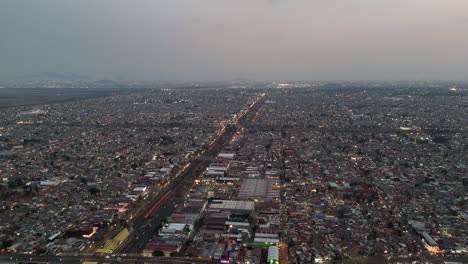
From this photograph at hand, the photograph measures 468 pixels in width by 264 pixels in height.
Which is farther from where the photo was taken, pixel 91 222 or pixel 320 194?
pixel 320 194

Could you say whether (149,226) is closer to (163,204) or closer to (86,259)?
(163,204)

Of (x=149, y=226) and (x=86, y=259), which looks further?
(x=149, y=226)

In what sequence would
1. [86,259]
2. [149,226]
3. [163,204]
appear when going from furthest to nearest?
Result: [163,204]
[149,226]
[86,259]

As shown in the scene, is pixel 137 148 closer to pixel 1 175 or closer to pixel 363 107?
pixel 1 175

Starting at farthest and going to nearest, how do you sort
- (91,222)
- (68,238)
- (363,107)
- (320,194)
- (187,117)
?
(363,107) → (187,117) → (320,194) → (91,222) → (68,238)

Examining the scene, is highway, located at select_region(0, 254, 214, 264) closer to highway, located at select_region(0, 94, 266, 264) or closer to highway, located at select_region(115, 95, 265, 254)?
highway, located at select_region(0, 94, 266, 264)

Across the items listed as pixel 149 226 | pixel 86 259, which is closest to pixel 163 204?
pixel 149 226

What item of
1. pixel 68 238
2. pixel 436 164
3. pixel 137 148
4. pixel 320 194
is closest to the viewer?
pixel 68 238

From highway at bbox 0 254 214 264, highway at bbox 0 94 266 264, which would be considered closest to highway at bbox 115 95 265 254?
highway at bbox 0 94 266 264

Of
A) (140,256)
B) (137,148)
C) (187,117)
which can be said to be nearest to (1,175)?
(137,148)

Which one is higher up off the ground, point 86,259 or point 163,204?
point 163,204

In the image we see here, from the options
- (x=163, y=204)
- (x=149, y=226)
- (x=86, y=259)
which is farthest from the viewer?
(x=163, y=204)
